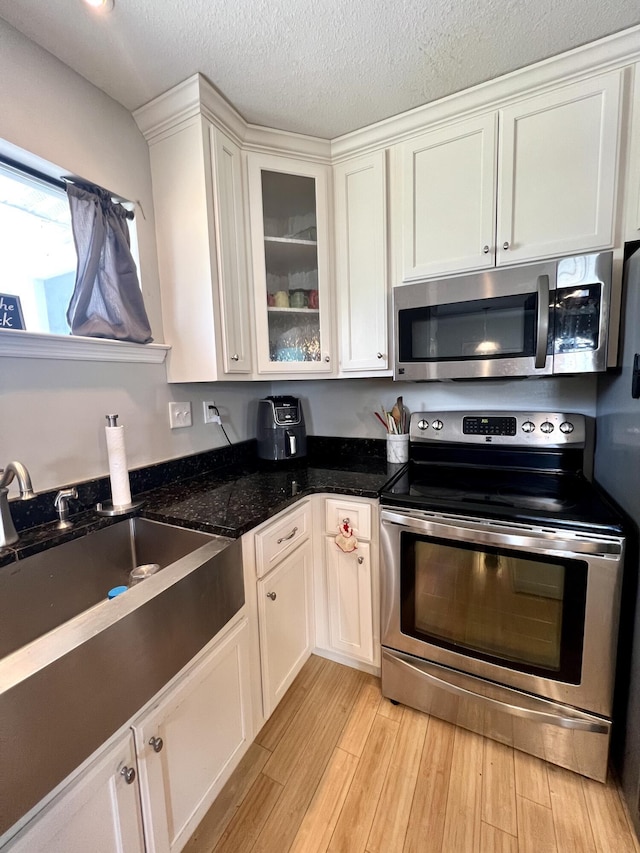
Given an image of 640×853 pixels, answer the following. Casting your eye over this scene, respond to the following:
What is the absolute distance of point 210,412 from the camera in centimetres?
174

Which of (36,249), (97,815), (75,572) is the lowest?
(97,815)

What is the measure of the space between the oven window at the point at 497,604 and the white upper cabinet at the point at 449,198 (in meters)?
1.09

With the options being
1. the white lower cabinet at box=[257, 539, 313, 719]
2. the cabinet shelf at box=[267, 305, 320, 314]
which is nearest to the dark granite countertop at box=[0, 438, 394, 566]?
the white lower cabinet at box=[257, 539, 313, 719]

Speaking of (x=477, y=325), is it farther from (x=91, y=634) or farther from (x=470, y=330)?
(x=91, y=634)

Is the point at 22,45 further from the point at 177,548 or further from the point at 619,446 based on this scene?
the point at 619,446

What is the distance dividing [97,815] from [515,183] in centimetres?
209

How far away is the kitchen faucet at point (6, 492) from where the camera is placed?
0.90m

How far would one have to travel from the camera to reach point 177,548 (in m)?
1.16

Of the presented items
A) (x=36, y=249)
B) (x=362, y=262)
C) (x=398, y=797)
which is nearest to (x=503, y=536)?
(x=398, y=797)

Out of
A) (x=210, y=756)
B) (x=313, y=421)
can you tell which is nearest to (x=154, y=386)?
(x=313, y=421)

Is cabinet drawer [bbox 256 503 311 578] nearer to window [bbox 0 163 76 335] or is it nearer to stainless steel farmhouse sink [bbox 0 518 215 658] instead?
stainless steel farmhouse sink [bbox 0 518 215 658]

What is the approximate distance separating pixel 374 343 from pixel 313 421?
2.24 feet

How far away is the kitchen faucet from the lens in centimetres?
90

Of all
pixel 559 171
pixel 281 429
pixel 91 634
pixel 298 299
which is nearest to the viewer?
pixel 91 634
